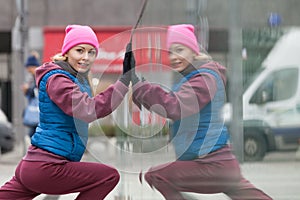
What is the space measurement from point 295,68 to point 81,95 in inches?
313

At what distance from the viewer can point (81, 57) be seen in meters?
4.11

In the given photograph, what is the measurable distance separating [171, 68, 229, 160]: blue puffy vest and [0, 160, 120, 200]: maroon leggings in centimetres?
48

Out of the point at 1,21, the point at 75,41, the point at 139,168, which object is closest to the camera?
the point at 75,41

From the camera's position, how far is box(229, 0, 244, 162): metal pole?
978cm

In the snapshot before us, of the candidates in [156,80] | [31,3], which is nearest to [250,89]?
[156,80]

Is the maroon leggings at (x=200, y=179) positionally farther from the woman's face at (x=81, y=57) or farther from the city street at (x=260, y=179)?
the woman's face at (x=81, y=57)

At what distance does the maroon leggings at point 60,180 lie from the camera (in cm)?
390

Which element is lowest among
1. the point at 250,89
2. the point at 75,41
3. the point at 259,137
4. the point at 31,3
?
the point at 259,137

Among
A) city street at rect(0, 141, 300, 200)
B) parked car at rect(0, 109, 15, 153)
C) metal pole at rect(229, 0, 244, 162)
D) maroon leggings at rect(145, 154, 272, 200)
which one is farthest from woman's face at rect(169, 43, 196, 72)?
parked car at rect(0, 109, 15, 153)

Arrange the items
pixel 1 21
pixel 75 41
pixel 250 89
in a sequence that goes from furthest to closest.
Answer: pixel 1 21 → pixel 250 89 → pixel 75 41

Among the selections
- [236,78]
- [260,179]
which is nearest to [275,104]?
[236,78]

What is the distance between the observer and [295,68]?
37.0 ft

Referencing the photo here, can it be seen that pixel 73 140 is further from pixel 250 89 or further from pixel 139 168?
pixel 250 89

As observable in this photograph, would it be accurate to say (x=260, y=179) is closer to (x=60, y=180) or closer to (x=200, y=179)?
(x=200, y=179)
